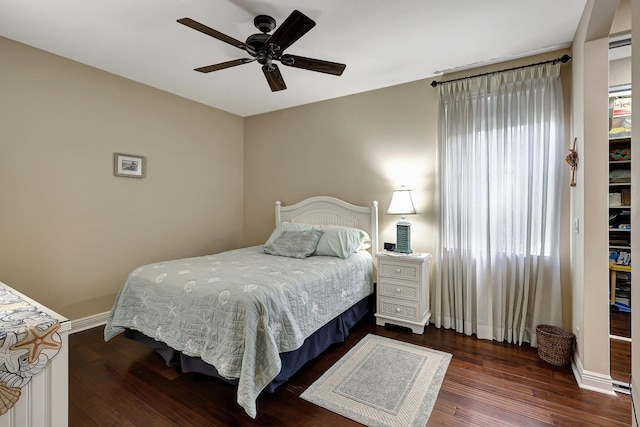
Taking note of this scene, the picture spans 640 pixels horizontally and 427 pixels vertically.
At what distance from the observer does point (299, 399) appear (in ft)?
6.57

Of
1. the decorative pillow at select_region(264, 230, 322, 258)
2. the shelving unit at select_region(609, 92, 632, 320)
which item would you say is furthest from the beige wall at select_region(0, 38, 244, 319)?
the shelving unit at select_region(609, 92, 632, 320)

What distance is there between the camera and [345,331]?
289cm

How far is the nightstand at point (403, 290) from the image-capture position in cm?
297

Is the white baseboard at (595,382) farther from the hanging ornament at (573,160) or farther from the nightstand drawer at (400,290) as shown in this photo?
the hanging ornament at (573,160)

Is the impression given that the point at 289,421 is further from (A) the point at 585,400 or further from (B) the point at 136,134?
(B) the point at 136,134

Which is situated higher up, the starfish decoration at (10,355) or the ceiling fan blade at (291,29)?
the ceiling fan blade at (291,29)

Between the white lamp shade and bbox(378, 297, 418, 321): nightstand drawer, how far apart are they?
0.92m

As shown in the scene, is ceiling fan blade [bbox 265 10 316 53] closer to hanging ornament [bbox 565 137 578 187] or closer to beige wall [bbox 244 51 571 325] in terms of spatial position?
beige wall [bbox 244 51 571 325]

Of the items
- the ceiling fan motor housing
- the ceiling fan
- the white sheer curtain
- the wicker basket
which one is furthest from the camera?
the white sheer curtain

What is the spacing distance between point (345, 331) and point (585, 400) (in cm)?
175

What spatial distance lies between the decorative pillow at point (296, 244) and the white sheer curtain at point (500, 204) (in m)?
1.34

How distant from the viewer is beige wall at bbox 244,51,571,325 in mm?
3303

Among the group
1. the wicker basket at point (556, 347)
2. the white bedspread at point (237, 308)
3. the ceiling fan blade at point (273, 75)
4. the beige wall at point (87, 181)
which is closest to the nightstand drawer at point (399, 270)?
the white bedspread at point (237, 308)

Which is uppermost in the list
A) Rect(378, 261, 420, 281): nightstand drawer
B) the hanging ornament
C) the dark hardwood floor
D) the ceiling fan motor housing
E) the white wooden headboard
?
the ceiling fan motor housing
